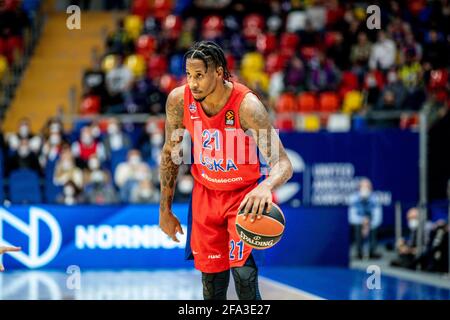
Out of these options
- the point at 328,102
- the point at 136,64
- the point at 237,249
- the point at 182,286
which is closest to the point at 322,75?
the point at 328,102

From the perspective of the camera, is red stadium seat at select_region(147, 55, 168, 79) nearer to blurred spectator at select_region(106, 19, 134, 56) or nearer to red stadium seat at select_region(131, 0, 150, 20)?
blurred spectator at select_region(106, 19, 134, 56)

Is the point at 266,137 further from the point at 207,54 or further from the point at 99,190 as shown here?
A: the point at 99,190

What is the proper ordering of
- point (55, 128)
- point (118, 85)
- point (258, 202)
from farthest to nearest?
point (118, 85)
point (55, 128)
point (258, 202)

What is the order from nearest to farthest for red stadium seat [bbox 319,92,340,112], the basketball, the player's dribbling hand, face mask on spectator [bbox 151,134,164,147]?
1. the basketball
2. the player's dribbling hand
3. face mask on spectator [bbox 151,134,164,147]
4. red stadium seat [bbox 319,92,340,112]

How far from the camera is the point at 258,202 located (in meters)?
5.54

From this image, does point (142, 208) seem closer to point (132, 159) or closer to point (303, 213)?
point (132, 159)

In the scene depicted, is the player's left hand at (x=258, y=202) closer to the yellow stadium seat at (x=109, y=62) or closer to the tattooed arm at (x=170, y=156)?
the tattooed arm at (x=170, y=156)

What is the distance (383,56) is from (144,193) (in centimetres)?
724

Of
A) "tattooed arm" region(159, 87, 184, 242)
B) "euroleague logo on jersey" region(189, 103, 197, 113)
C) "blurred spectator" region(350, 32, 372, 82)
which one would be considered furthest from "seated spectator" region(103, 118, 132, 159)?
"euroleague logo on jersey" region(189, 103, 197, 113)

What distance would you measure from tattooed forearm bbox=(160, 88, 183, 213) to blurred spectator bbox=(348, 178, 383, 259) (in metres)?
9.23

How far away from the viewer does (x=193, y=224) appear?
6.62m

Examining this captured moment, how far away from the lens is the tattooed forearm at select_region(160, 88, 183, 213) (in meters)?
6.43

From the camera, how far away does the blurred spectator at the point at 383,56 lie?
1967 cm

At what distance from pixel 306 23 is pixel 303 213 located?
7759 millimetres
